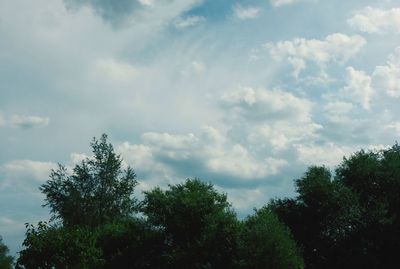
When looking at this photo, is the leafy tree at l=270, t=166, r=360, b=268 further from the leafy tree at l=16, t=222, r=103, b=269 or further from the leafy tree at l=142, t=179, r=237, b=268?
the leafy tree at l=16, t=222, r=103, b=269

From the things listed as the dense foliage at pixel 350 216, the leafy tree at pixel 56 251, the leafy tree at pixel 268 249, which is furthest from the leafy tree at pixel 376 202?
the leafy tree at pixel 56 251

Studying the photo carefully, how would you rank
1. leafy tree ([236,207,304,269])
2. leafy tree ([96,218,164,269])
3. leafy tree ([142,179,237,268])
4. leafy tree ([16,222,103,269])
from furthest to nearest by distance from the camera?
leafy tree ([96,218,164,269])
leafy tree ([142,179,237,268])
leafy tree ([236,207,304,269])
leafy tree ([16,222,103,269])

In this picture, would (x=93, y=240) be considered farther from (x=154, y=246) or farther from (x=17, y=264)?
(x=154, y=246)

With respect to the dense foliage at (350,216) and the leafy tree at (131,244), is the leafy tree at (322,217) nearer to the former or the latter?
the dense foliage at (350,216)

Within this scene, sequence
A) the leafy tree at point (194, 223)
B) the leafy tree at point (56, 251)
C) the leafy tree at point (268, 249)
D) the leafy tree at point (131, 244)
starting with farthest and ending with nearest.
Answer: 1. the leafy tree at point (131, 244)
2. the leafy tree at point (194, 223)
3. the leafy tree at point (268, 249)
4. the leafy tree at point (56, 251)

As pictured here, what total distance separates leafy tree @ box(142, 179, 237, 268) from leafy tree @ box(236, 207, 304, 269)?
16.5 feet

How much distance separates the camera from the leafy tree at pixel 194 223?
52.6 m

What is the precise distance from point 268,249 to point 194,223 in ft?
41.1

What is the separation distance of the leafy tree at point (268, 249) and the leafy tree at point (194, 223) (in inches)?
198

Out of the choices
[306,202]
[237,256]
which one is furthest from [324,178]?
[237,256]

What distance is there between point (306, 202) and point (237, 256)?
12.0m

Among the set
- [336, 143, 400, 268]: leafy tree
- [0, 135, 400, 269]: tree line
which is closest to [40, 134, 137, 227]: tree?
[0, 135, 400, 269]: tree line

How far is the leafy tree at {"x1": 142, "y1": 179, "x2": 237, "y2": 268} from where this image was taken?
52625 millimetres

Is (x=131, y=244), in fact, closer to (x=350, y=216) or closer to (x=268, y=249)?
(x=268, y=249)
